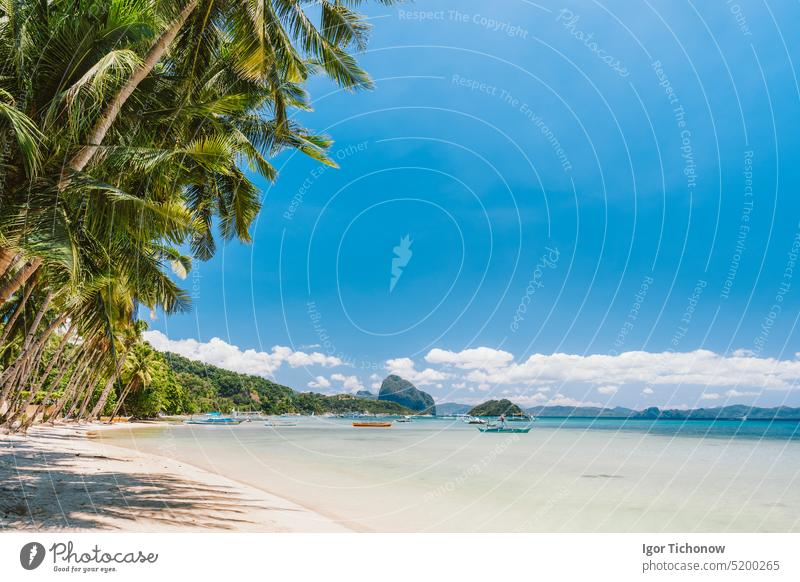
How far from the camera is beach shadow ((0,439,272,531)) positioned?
6562mm

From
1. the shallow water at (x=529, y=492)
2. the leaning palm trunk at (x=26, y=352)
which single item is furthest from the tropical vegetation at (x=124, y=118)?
the shallow water at (x=529, y=492)

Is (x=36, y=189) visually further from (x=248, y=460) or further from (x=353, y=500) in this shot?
(x=248, y=460)

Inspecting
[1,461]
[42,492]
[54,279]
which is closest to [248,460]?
[1,461]

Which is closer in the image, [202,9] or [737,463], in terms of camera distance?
[202,9]

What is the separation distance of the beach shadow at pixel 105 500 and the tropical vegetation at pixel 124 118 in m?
2.66

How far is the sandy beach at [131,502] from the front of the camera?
6.61 m

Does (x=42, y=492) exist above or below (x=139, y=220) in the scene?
below

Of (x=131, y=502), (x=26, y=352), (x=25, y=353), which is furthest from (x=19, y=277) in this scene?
(x=26, y=352)

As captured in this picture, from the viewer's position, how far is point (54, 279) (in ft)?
22.0

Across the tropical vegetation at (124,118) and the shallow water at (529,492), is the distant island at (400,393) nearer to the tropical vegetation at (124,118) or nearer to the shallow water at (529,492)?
the shallow water at (529,492)

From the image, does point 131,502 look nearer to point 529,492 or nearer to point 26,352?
point 529,492

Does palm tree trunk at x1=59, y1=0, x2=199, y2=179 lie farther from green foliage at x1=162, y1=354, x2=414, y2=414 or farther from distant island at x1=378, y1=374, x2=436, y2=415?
distant island at x1=378, y1=374, x2=436, y2=415
